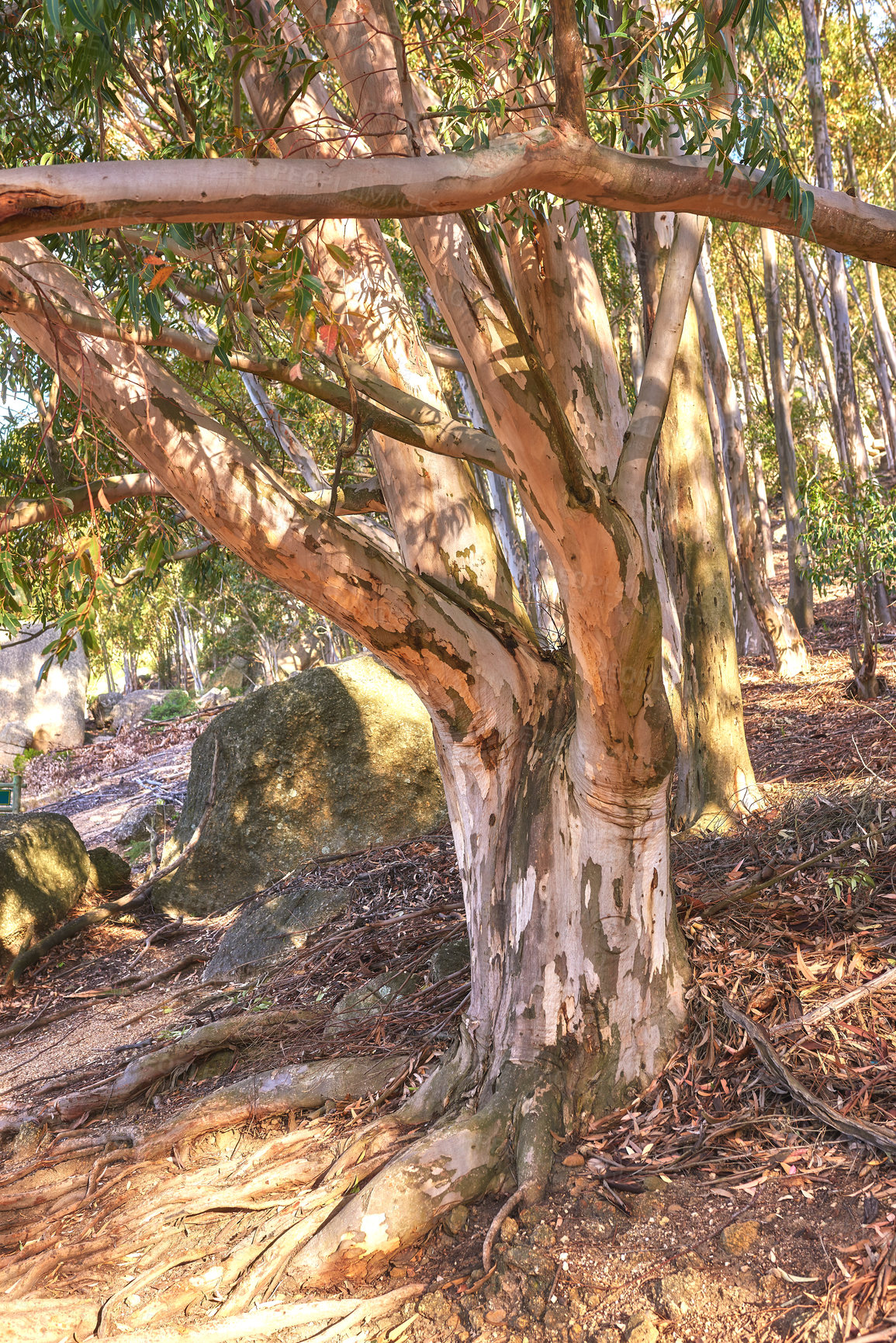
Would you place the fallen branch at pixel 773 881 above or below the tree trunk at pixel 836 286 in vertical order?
below

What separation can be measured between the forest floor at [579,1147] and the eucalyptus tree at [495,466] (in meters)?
0.20

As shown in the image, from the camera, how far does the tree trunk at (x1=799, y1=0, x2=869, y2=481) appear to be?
9445 mm

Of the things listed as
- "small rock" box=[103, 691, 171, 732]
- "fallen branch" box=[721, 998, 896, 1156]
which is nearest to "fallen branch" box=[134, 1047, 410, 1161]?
"fallen branch" box=[721, 998, 896, 1156]

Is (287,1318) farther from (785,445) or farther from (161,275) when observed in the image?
(785,445)

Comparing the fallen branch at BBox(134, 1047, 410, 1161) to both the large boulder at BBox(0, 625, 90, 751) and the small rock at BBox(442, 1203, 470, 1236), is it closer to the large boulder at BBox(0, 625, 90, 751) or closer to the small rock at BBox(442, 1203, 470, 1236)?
the small rock at BBox(442, 1203, 470, 1236)

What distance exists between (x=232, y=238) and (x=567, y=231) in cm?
124

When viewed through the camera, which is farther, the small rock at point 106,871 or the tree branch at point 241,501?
the small rock at point 106,871

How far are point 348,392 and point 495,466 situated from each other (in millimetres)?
496

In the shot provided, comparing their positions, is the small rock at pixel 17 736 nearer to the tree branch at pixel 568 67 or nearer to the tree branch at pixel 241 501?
the tree branch at pixel 241 501

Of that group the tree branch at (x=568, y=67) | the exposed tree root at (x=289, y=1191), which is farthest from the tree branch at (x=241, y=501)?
the exposed tree root at (x=289, y=1191)

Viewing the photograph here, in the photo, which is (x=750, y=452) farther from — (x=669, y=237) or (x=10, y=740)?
(x=10, y=740)

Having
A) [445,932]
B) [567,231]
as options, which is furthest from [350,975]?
[567,231]

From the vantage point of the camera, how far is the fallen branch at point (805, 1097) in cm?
251

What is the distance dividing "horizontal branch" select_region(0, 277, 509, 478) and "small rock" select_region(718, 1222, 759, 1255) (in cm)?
206
